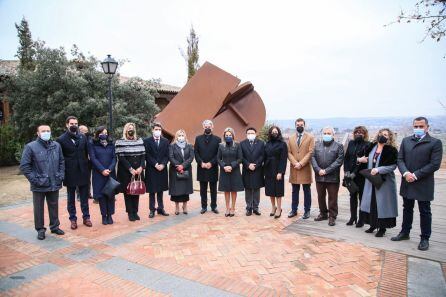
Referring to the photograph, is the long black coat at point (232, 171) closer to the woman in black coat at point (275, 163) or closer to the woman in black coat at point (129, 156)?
the woman in black coat at point (275, 163)

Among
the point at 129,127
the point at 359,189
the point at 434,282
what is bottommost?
the point at 434,282

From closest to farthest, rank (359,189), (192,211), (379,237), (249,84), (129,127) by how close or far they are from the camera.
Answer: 1. (379,237)
2. (359,189)
3. (129,127)
4. (192,211)
5. (249,84)

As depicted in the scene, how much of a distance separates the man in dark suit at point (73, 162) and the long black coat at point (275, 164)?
317 centimetres

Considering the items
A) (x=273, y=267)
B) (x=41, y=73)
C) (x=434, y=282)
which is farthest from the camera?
(x=41, y=73)

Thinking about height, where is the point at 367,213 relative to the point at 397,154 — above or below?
below

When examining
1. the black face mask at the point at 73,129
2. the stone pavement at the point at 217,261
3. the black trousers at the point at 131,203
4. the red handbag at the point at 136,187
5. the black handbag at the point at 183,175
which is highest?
the black face mask at the point at 73,129

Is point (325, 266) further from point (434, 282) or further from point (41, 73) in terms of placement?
point (41, 73)

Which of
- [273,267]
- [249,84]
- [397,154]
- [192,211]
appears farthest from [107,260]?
[249,84]

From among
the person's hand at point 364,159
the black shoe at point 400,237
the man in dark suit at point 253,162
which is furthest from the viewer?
the man in dark suit at point 253,162

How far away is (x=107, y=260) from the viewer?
4.25 metres

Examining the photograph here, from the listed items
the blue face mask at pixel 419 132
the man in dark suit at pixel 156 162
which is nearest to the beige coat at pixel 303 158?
the blue face mask at pixel 419 132

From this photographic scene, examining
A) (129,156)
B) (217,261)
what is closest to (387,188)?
(217,261)

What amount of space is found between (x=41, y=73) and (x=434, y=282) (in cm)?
1383

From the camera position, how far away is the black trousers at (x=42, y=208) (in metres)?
5.08
